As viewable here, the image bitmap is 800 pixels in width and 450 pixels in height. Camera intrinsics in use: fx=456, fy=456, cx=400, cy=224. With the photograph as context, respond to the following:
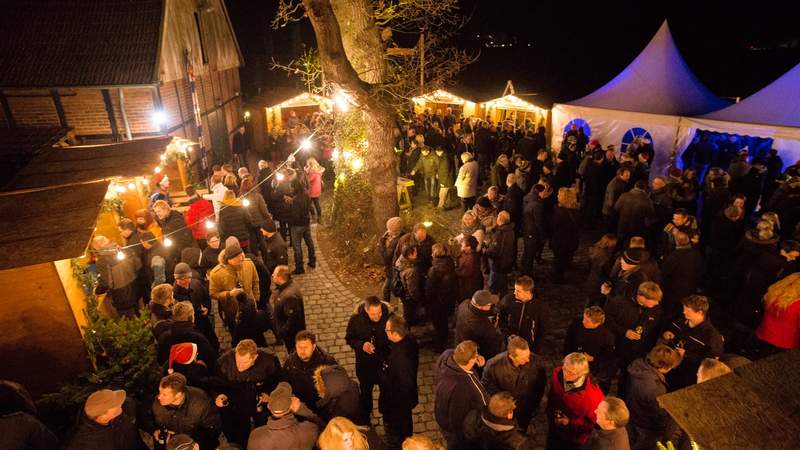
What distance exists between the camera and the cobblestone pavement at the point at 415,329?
5.60 meters

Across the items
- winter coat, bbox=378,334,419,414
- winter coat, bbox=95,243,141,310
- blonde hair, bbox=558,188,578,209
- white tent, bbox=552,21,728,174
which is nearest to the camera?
winter coat, bbox=378,334,419,414

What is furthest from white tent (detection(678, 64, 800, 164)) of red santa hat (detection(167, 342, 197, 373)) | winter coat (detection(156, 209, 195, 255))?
red santa hat (detection(167, 342, 197, 373))

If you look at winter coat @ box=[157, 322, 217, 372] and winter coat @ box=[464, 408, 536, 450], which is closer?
winter coat @ box=[464, 408, 536, 450]

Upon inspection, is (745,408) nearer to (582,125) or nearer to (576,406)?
(576,406)

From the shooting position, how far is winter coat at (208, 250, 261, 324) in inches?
237

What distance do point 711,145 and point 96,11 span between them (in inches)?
624

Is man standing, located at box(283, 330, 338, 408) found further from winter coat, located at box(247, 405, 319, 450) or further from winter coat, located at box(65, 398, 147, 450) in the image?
winter coat, located at box(65, 398, 147, 450)

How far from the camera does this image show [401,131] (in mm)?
16250

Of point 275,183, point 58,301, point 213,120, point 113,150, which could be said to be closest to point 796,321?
point 58,301

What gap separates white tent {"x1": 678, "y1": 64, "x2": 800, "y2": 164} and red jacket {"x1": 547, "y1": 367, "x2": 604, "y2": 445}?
30.8 ft

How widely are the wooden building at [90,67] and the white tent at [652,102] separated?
11460 millimetres

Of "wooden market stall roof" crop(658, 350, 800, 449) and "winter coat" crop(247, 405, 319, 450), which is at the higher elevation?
"wooden market stall roof" crop(658, 350, 800, 449)

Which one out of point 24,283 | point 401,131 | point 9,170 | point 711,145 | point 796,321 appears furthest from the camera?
point 401,131

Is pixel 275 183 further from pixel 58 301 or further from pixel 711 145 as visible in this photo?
pixel 711 145
